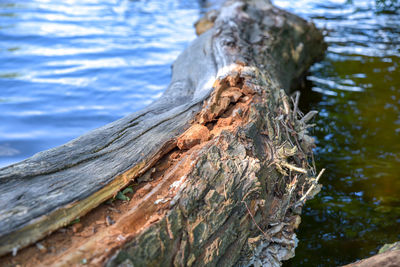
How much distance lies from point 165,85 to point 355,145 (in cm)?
241

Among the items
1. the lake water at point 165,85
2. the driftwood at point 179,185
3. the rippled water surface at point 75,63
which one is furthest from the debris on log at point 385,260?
the rippled water surface at point 75,63

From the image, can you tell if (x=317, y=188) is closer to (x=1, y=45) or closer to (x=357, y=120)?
(x=357, y=120)

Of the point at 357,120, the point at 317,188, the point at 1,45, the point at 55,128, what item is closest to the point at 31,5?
the point at 1,45

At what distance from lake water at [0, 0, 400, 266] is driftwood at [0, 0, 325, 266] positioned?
621mm

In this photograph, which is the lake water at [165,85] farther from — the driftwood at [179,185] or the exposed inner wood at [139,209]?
the exposed inner wood at [139,209]

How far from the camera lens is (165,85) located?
15.9 feet

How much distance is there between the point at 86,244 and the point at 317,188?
5.57 ft

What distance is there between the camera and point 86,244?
4.91ft

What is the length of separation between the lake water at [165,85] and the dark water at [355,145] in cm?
1

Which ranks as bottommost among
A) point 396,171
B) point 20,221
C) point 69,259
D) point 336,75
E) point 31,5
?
point 396,171

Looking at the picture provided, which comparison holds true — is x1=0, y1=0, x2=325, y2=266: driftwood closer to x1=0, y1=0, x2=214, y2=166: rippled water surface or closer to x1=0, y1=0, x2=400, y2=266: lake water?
x1=0, y1=0, x2=400, y2=266: lake water

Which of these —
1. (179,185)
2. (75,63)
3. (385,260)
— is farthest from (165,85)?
(385,260)

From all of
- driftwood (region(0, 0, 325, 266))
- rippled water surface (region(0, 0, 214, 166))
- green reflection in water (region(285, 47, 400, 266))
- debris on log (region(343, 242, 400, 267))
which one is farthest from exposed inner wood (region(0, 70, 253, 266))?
rippled water surface (region(0, 0, 214, 166))

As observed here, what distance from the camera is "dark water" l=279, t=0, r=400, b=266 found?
9.05ft
